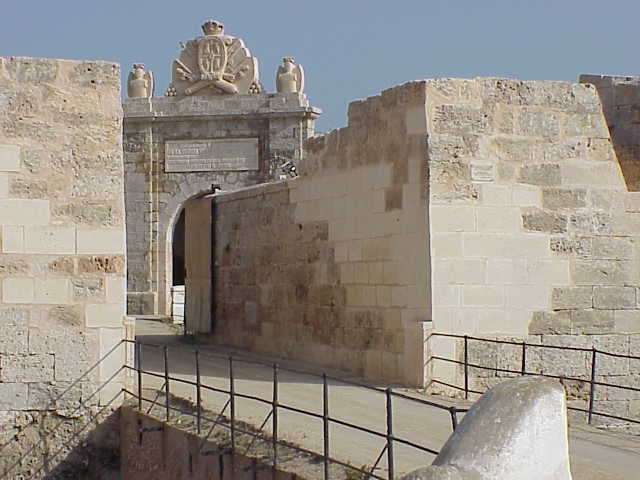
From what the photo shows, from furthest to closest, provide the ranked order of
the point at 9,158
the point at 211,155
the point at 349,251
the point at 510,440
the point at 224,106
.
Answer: the point at 211,155 → the point at 224,106 → the point at 349,251 → the point at 9,158 → the point at 510,440

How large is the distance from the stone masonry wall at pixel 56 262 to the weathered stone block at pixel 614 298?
13.3 ft

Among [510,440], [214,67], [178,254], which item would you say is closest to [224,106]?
[214,67]

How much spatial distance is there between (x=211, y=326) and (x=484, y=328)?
5.37 metres

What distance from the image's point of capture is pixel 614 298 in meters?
9.78

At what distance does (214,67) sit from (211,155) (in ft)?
5.93

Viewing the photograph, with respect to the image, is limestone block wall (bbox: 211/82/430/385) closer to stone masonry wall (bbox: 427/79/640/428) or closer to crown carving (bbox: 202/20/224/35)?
stone masonry wall (bbox: 427/79/640/428)

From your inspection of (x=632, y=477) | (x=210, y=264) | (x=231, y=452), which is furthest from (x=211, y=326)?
(x=632, y=477)

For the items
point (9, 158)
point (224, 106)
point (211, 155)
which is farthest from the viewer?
point (211, 155)

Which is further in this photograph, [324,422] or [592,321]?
[592,321]

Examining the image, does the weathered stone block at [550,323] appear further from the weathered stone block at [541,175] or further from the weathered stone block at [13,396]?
the weathered stone block at [13,396]

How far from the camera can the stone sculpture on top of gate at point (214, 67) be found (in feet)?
74.9

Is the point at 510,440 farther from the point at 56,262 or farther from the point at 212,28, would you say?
the point at 212,28

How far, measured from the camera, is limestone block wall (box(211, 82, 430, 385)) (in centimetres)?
936

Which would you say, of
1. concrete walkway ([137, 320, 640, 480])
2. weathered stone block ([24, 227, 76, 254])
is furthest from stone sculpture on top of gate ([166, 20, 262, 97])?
weathered stone block ([24, 227, 76, 254])
